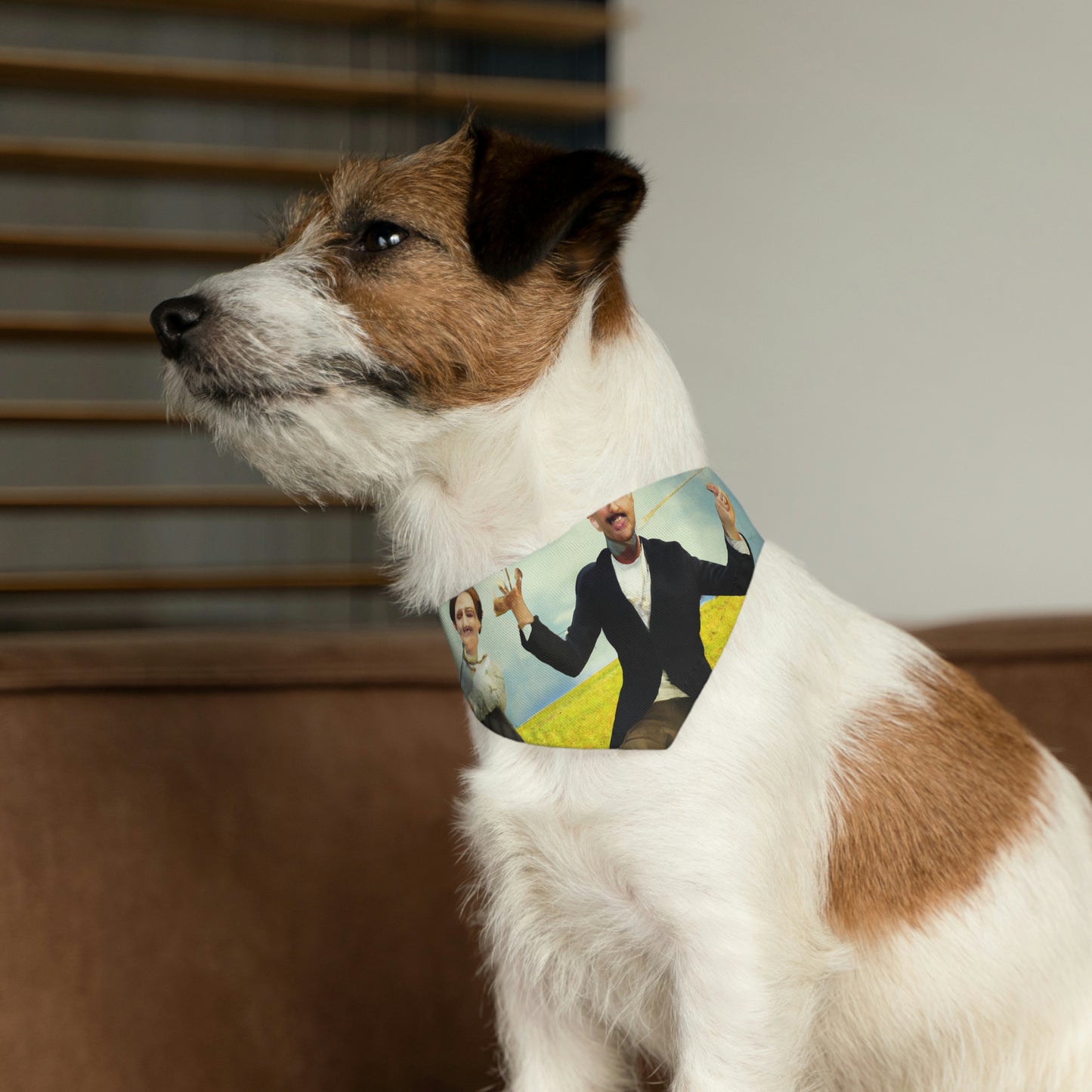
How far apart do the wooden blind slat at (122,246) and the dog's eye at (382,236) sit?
252 centimetres

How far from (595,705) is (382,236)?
47 cm

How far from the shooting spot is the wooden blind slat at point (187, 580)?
3506 mm

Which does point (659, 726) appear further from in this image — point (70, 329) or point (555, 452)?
point (70, 329)

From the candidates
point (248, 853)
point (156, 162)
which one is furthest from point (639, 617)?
point (156, 162)

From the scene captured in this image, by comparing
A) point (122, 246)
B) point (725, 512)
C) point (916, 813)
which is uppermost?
point (122, 246)

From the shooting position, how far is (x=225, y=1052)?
4.58 feet

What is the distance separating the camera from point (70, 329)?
3.50 meters

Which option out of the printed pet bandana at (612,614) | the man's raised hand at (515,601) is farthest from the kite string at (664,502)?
the man's raised hand at (515,601)

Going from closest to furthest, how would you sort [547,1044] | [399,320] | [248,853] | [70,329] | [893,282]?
[399,320], [547,1044], [248,853], [893,282], [70,329]

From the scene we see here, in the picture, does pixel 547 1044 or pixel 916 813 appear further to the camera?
pixel 547 1044

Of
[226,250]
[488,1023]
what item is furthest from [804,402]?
[226,250]

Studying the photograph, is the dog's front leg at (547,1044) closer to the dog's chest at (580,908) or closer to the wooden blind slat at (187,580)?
the dog's chest at (580,908)

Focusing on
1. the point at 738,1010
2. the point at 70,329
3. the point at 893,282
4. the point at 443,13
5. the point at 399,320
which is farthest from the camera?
the point at 70,329

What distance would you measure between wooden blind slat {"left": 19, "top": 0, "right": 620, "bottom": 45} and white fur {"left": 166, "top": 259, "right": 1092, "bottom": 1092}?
2612mm
